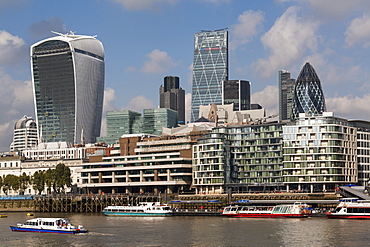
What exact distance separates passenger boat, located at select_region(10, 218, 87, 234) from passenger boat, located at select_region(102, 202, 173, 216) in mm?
47558

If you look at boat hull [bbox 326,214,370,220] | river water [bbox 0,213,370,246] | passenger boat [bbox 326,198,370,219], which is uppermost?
passenger boat [bbox 326,198,370,219]

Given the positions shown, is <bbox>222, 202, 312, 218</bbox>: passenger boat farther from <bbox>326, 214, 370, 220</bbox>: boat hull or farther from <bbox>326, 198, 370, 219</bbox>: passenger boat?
<bbox>326, 214, 370, 220</bbox>: boat hull

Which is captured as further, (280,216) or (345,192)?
(345,192)

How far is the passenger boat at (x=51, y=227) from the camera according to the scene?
421 feet

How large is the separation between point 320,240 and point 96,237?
40703mm

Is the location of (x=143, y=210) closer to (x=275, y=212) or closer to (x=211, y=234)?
(x=275, y=212)

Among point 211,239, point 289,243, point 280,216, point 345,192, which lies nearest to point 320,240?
point 289,243

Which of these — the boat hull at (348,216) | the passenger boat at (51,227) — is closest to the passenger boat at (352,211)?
Answer: the boat hull at (348,216)

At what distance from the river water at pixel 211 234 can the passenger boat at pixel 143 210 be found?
80.4 feet

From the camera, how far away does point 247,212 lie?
548 feet

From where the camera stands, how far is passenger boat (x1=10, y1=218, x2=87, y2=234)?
12827 cm

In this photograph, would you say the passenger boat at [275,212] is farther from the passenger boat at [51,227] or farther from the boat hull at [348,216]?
the passenger boat at [51,227]

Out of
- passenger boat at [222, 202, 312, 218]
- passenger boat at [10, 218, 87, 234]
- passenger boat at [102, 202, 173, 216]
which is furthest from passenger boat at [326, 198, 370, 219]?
passenger boat at [10, 218, 87, 234]

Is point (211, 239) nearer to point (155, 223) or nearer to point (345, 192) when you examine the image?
point (155, 223)
